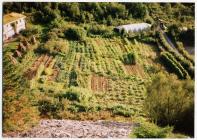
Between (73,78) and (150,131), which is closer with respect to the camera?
(150,131)

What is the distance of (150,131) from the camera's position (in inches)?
235

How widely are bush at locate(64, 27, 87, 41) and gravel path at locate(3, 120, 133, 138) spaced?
1.25 metres

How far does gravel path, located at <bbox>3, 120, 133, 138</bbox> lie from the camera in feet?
19.8

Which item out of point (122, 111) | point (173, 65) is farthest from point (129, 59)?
point (122, 111)

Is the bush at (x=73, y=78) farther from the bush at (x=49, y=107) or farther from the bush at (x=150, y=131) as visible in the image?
the bush at (x=150, y=131)

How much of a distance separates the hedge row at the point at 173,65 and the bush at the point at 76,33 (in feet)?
3.96

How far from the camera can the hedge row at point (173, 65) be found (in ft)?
20.0

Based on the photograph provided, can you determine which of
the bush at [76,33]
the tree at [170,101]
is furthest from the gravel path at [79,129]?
the bush at [76,33]

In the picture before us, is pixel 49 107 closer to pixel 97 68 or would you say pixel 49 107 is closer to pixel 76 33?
pixel 97 68

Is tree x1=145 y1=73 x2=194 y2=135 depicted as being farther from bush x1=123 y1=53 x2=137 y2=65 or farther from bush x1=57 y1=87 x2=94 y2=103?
bush x1=57 y1=87 x2=94 y2=103

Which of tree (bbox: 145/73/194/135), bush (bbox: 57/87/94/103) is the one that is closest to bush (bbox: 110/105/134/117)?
tree (bbox: 145/73/194/135)

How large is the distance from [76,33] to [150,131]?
70.7 inches

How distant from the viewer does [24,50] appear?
6270 mm

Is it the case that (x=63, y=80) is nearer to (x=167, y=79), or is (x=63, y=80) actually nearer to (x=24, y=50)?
(x=24, y=50)
